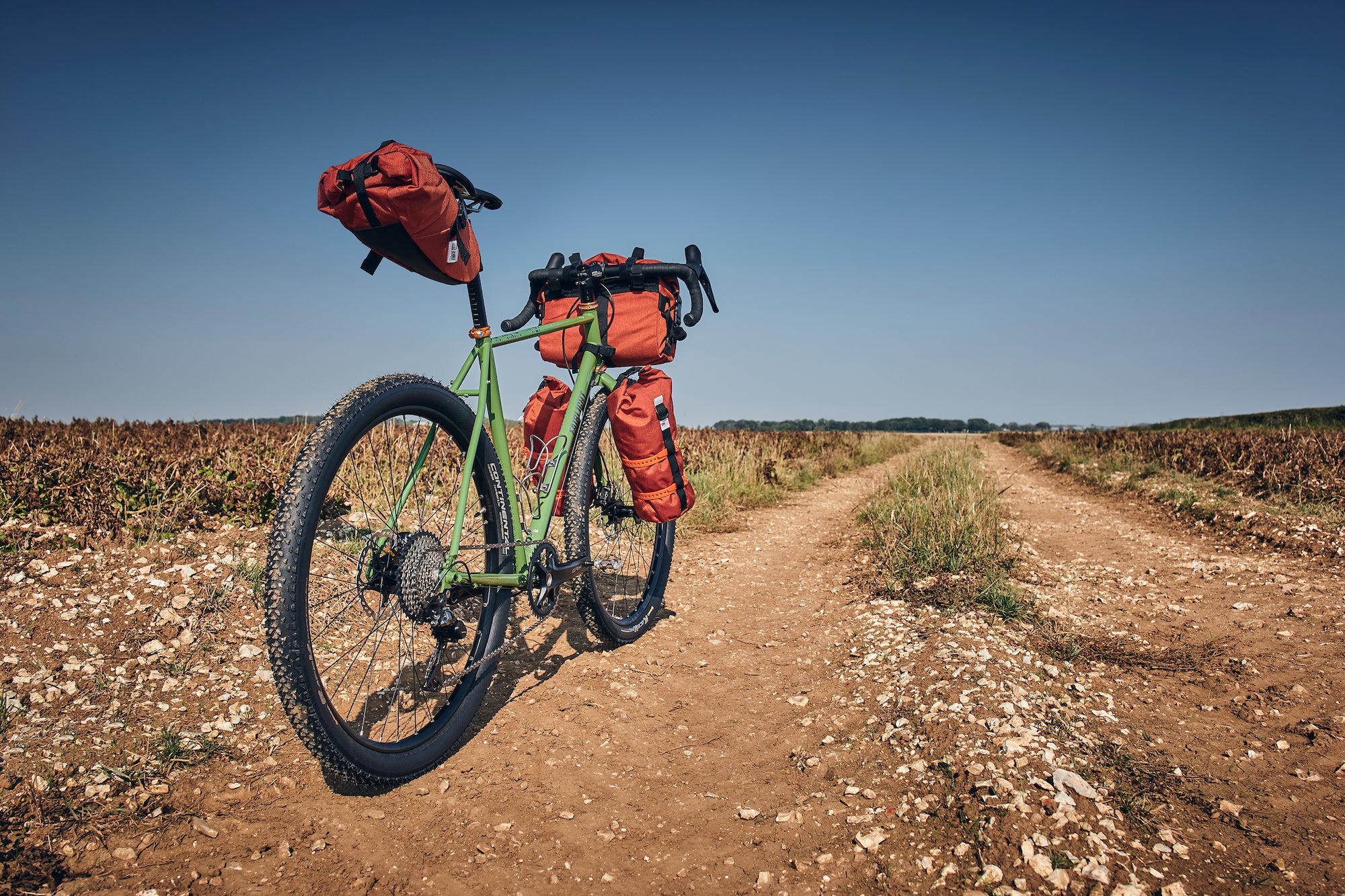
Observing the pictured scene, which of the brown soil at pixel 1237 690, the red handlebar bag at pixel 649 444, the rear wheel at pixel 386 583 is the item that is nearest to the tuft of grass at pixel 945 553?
the brown soil at pixel 1237 690

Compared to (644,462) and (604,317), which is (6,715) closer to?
(644,462)

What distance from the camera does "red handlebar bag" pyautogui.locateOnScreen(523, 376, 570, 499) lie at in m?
3.40

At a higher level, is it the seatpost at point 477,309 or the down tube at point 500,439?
the seatpost at point 477,309

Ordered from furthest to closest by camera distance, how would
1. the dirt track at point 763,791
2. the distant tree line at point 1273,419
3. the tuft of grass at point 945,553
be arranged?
the distant tree line at point 1273,419 → the tuft of grass at point 945,553 → the dirt track at point 763,791

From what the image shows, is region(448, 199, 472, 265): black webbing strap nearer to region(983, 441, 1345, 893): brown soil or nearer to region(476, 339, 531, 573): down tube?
region(476, 339, 531, 573): down tube

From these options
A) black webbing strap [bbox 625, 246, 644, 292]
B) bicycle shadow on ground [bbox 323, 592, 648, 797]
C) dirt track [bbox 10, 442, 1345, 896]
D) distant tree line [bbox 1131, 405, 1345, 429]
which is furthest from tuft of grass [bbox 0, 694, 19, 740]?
distant tree line [bbox 1131, 405, 1345, 429]

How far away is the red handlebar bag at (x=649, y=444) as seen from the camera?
10.8ft

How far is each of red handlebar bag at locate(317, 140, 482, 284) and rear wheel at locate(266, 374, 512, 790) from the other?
0.48 m

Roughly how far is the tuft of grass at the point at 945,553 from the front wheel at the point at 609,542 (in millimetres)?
1582

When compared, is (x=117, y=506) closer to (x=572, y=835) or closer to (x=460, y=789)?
(x=460, y=789)

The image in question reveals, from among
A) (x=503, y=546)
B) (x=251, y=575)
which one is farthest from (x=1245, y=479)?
(x=251, y=575)

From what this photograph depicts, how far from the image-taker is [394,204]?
2.11 metres

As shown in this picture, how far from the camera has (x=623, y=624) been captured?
143 inches

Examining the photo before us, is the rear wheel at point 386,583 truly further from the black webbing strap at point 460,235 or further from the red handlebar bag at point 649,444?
the red handlebar bag at point 649,444
